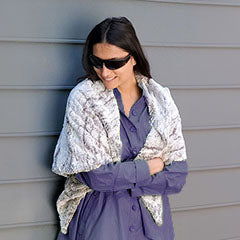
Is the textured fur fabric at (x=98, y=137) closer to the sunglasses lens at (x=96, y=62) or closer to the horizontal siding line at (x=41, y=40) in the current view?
the sunglasses lens at (x=96, y=62)

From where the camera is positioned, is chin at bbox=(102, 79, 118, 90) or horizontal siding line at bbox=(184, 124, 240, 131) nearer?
chin at bbox=(102, 79, 118, 90)

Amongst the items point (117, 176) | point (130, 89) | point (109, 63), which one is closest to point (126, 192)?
point (117, 176)

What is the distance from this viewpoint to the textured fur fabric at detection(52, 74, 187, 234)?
208 cm

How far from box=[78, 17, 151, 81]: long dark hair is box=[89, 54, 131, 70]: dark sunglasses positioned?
46mm

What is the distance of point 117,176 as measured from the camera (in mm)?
2076

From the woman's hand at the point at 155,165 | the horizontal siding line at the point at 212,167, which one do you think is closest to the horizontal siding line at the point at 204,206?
the horizontal siding line at the point at 212,167

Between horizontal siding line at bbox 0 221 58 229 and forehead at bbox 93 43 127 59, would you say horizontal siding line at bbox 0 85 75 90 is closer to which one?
forehead at bbox 93 43 127 59

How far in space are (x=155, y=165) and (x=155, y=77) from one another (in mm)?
555

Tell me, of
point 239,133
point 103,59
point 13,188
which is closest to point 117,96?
point 103,59

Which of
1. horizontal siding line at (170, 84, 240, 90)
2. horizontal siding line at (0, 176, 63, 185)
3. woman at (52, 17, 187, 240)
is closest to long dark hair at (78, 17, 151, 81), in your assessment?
woman at (52, 17, 187, 240)

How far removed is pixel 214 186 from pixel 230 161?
0.54 feet

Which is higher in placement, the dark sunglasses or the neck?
the dark sunglasses

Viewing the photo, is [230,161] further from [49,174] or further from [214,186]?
[49,174]

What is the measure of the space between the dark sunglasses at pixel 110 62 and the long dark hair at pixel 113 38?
0.15 ft
